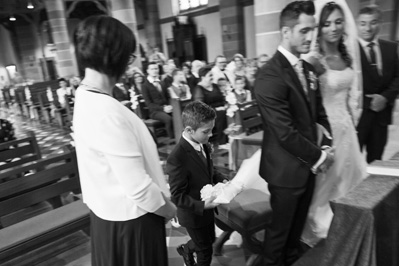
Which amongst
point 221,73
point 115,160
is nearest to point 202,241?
point 115,160

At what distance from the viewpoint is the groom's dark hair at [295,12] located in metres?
1.68

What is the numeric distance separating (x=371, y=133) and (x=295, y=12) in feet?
5.04

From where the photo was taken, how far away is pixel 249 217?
6.94 feet

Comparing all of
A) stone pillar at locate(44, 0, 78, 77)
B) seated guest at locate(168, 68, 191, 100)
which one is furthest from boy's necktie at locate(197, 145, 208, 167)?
stone pillar at locate(44, 0, 78, 77)

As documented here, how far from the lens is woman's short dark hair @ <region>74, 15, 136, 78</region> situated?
45.5 inches

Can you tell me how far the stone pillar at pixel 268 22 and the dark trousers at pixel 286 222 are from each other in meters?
5.32

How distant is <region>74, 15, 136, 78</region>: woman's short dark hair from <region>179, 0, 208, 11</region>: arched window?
1433 centimetres

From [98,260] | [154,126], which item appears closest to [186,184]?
[98,260]

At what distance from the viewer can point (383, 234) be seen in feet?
4.15

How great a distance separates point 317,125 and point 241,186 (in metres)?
0.60

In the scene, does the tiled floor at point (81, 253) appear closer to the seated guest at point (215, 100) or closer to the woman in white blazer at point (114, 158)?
the woman in white blazer at point (114, 158)

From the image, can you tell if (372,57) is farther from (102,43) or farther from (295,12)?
(102,43)

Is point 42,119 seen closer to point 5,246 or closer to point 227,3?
point 227,3

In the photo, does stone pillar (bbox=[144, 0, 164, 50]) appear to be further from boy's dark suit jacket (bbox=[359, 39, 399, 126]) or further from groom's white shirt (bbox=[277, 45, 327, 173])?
groom's white shirt (bbox=[277, 45, 327, 173])
